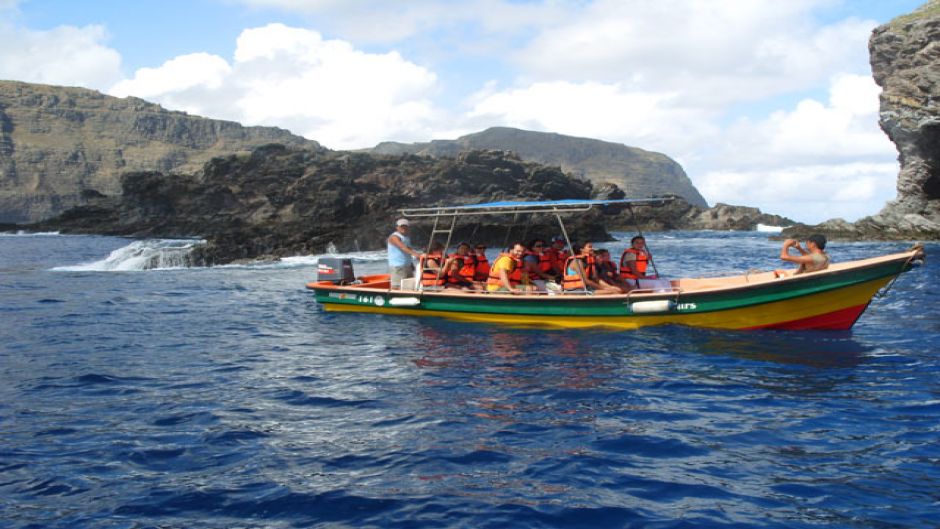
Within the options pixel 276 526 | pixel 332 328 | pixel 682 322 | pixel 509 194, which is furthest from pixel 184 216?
pixel 276 526

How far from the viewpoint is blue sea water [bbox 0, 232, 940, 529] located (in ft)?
19.9

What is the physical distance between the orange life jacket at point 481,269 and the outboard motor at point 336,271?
3.81m

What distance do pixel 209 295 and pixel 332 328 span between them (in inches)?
355

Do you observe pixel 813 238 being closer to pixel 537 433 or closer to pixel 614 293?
pixel 614 293

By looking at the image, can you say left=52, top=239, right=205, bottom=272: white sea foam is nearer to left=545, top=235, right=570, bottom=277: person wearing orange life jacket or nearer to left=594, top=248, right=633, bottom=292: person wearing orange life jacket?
left=545, top=235, right=570, bottom=277: person wearing orange life jacket

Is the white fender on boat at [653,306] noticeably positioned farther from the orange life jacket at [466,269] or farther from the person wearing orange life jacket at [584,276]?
the orange life jacket at [466,269]

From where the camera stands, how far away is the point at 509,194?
77312 mm

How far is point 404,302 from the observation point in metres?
16.7

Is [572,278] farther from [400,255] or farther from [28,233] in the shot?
[28,233]

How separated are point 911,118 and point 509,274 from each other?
41583mm

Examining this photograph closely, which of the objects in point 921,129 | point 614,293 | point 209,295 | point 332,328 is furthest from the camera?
point 921,129

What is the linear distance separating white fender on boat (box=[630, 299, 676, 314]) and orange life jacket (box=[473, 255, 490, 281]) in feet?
14.0

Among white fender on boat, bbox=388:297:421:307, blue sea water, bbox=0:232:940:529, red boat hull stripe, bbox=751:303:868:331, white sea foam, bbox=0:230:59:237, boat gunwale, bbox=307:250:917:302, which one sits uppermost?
white sea foam, bbox=0:230:59:237

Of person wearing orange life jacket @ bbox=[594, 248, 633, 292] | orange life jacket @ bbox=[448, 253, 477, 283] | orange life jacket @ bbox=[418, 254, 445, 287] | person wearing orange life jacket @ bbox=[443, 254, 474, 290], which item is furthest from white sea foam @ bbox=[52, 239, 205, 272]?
person wearing orange life jacket @ bbox=[594, 248, 633, 292]
